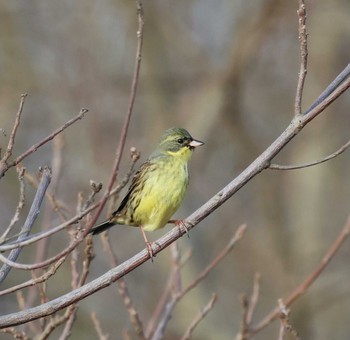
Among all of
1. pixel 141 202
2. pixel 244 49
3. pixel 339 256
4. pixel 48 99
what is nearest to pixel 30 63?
pixel 48 99

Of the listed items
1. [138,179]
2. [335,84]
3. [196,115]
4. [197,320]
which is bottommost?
[197,320]

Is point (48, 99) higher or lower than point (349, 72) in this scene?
higher

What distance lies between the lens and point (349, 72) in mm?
3314

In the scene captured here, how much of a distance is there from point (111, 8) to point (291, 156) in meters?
3.49

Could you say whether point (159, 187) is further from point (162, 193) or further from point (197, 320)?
point (197, 320)

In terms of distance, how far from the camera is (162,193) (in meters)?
4.97

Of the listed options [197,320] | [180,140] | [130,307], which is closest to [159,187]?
[180,140]

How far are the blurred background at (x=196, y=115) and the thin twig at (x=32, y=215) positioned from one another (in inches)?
300

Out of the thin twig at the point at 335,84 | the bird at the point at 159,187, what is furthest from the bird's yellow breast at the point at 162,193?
the thin twig at the point at 335,84

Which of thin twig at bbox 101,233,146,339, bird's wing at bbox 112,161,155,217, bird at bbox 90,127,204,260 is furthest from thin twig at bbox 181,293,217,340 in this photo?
bird's wing at bbox 112,161,155,217

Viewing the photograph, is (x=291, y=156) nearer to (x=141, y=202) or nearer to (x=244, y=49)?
(x=244, y=49)

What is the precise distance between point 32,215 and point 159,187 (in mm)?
1772

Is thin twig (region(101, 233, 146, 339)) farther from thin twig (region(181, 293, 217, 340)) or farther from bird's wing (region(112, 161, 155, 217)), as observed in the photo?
bird's wing (region(112, 161, 155, 217))

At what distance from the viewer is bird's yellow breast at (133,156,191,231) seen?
4.89 meters
